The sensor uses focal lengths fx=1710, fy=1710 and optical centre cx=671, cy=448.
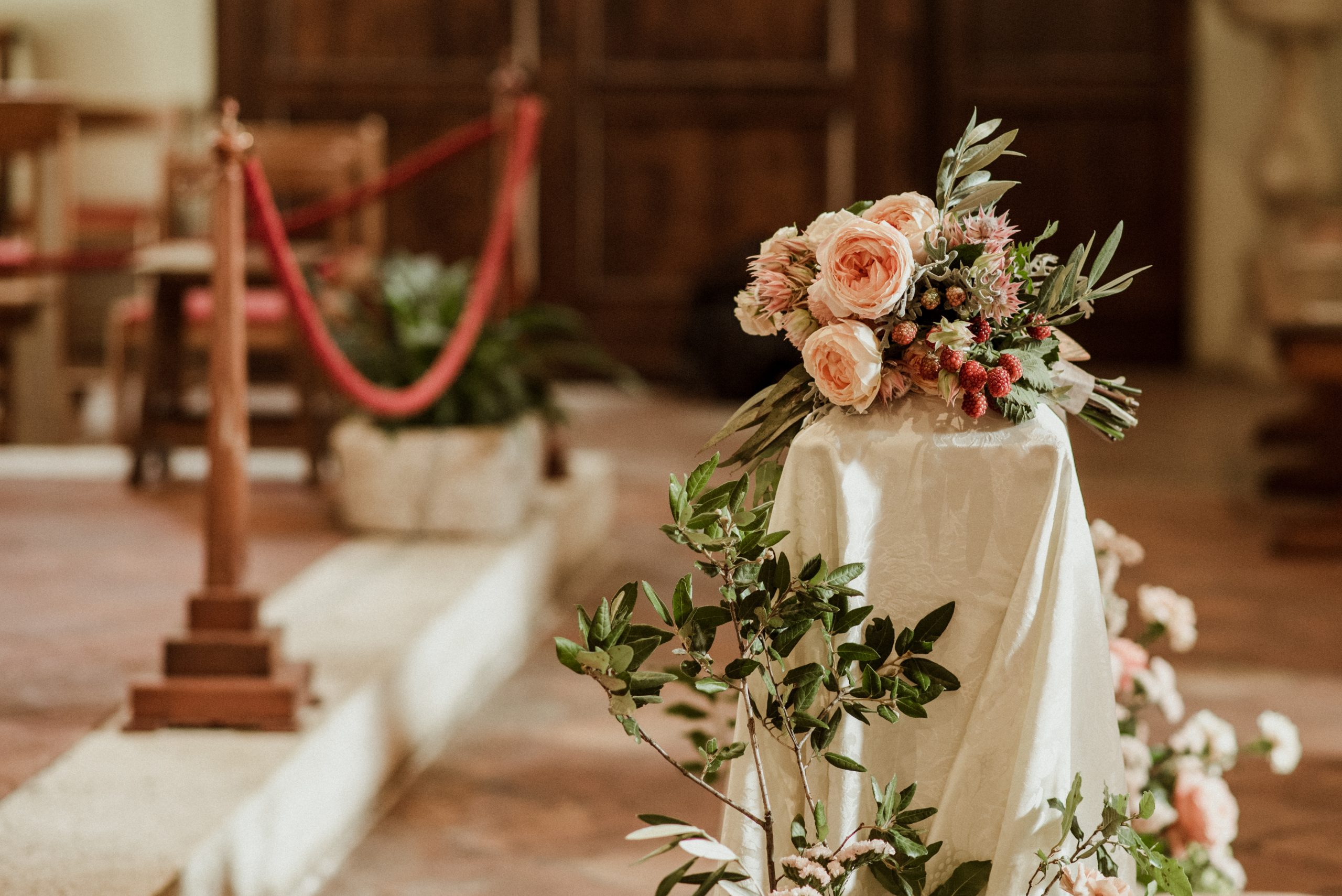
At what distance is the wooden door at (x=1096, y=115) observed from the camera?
792 cm

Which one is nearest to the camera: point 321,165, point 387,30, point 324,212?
point 324,212

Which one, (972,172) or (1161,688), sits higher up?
(972,172)

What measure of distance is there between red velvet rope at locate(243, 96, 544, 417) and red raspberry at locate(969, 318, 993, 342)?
1358 mm

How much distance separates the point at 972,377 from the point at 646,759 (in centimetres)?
152

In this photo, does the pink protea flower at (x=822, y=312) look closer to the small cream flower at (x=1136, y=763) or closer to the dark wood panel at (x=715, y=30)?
the small cream flower at (x=1136, y=763)

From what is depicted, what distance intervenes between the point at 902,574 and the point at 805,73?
6.34 meters

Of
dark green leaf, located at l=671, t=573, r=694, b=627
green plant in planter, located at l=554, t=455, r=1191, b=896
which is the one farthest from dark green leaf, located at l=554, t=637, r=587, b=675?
dark green leaf, located at l=671, t=573, r=694, b=627

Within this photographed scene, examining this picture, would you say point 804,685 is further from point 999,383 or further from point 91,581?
point 91,581

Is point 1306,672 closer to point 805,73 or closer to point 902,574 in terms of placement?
point 902,574

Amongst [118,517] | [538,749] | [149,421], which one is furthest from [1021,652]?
[149,421]

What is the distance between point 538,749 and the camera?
10.4 ft

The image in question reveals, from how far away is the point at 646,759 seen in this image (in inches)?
123

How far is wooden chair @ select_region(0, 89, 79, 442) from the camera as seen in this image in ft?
18.4

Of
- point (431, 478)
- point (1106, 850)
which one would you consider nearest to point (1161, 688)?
point (1106, 850)
